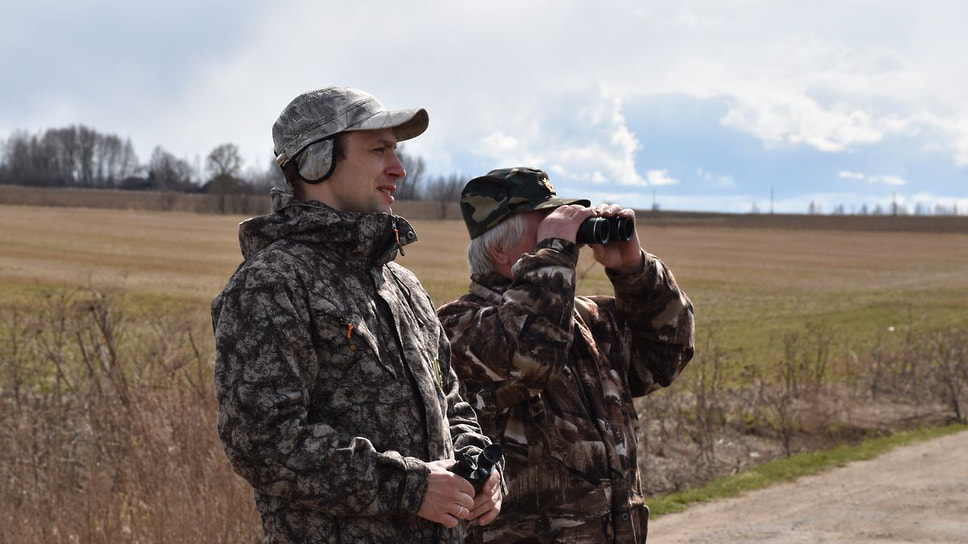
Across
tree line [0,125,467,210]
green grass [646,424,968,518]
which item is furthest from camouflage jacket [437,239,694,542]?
tree line [0,125,467,210]

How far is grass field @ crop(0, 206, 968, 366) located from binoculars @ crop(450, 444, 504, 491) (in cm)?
860

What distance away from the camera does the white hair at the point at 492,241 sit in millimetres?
3250

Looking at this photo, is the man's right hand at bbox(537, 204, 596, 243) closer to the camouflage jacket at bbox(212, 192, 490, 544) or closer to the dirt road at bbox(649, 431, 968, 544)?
the camouflage jacket at bbox(212, 192, 490, 544)

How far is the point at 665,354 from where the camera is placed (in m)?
3.40

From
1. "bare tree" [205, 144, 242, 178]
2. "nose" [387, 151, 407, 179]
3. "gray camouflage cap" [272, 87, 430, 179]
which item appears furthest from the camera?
"bare tree" [205, 144, 242, 178]

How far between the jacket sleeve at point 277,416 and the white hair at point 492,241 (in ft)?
3.86

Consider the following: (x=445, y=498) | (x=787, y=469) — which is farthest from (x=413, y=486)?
(x=787, y=469)

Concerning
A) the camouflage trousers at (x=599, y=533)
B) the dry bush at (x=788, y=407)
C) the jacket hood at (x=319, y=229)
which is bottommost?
the dry bush at (x=788, y=407)

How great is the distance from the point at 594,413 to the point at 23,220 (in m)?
52.3

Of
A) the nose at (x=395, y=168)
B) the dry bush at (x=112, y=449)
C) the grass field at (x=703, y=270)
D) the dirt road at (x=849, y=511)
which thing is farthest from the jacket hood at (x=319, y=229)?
the grass field at (x=703, y=270)

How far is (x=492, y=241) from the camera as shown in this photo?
129 inches

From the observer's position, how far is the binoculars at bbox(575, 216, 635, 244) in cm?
303

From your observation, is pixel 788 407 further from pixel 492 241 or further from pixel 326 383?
pixel 326 383

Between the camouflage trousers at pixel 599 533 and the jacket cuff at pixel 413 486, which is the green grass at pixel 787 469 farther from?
the jacket cuff at pixel 413 486
